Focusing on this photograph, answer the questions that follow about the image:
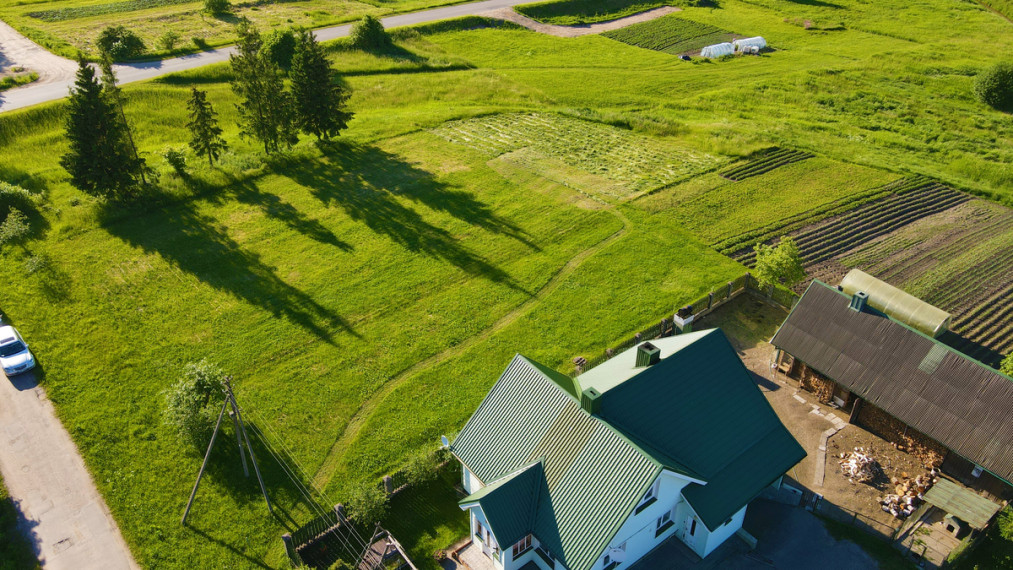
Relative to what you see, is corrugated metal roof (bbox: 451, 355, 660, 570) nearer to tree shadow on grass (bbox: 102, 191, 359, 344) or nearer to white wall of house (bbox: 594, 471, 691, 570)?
white wall of house (bbox: 594, 471, 691, 570)

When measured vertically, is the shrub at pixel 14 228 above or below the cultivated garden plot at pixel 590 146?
above

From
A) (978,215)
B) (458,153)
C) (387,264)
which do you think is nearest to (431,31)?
(458,153)

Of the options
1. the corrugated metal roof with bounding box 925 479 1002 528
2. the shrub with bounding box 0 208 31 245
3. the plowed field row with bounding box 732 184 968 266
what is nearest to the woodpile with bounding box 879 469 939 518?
the corrugated metal roof with bounding box 925 479 1002 528

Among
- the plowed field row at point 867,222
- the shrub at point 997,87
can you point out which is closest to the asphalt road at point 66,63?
the plowed field row at point 867,222

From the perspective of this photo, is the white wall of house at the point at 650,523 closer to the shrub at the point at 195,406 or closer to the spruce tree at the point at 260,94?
the shrub at the point at 195,406

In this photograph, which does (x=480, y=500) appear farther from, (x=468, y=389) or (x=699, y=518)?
(x=468, y=389)

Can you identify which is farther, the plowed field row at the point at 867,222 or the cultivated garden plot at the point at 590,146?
the cultivated garden plot at the point at 590,146

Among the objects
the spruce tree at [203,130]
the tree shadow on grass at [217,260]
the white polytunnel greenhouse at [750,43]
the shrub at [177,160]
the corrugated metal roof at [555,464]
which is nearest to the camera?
the corrugated metal roof at [555,464]
